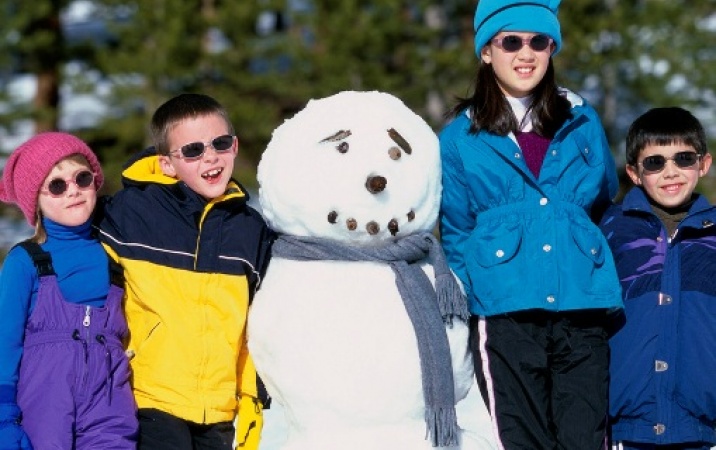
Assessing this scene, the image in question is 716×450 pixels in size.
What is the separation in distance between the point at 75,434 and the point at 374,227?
107 centimetres

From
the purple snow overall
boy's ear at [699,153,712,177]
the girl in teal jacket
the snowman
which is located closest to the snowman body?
the snowman

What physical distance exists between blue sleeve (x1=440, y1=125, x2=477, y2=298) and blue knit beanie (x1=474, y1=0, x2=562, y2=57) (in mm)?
373

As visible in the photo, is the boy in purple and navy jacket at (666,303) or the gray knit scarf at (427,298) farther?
the boy in purple and navy jacket at (666,303)

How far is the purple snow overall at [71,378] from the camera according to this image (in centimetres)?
317

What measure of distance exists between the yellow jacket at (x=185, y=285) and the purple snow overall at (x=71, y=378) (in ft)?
0.33

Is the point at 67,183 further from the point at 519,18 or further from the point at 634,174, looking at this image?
the point at 634,174

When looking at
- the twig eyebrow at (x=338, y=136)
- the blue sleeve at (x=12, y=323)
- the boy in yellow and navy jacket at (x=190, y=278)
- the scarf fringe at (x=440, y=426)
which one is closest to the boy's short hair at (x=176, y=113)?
the boy in yellow and navy jacket at (x=190, y=278)

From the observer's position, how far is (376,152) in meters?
3.34

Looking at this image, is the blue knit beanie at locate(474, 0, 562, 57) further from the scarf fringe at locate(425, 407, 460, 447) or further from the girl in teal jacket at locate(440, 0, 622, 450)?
the scarf fringe at locate(425, 407, 460, 447)

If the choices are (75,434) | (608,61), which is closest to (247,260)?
(75,434)

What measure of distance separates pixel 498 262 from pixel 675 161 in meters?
0.74

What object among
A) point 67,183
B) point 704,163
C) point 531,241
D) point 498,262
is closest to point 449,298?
point 498,262

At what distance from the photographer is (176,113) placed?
348cm

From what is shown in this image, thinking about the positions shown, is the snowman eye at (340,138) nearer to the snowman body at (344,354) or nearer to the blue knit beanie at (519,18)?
the snowman body at (344,354)
